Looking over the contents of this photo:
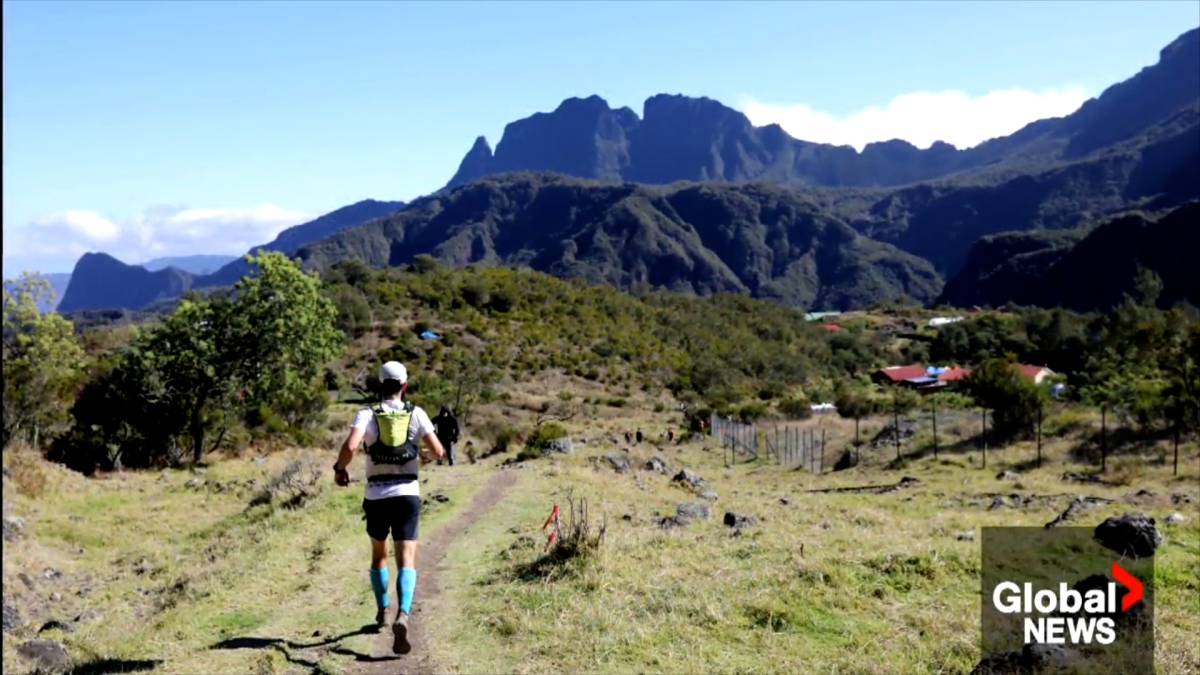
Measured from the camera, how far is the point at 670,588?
995 cm

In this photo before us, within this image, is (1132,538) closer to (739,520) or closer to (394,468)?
(739,520)

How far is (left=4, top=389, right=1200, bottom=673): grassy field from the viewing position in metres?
8.12

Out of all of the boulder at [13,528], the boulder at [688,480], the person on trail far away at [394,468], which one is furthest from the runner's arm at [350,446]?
the boulder at [688,480]

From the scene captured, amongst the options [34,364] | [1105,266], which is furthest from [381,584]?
[1105,266]

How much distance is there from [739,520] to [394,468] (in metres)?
9.35

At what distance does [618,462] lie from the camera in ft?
82.4

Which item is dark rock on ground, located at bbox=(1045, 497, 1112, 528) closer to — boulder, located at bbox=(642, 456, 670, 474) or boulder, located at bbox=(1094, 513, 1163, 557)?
boulder, located at bbox=(1094, 513, 1163, 557)

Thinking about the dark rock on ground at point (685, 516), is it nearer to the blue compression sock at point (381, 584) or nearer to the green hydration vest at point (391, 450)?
the blue compression sock at point (381, 584)

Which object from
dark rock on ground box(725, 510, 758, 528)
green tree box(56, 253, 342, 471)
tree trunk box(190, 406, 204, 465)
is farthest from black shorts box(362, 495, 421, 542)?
tree trunk box(190, 406, 204, 465)

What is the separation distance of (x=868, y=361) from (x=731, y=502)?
84.2 metres

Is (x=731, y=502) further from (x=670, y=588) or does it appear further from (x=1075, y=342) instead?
(x=1075, y=342)

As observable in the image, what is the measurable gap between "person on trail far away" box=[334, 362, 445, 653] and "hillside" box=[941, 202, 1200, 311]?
16316cm

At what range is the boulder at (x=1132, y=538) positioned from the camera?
13.3 metres

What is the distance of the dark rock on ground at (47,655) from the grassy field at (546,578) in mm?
224
